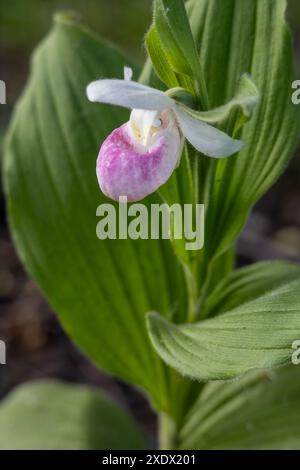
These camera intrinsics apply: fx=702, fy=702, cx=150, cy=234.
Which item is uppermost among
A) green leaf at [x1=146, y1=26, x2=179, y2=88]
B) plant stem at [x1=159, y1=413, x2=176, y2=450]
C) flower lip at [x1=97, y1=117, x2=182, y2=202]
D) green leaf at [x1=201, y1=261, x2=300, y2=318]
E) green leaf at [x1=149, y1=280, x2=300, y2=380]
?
green leaf at [x1=146, y1=26, x2=179, y2=88]

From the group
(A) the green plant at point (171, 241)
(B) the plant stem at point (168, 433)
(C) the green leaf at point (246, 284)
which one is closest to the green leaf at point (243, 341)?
(A) the green plant at point (171, 241)

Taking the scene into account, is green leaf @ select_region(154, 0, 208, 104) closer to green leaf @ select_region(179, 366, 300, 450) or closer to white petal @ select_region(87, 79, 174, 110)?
white petal @ select_region(87, 79, 174, 110)

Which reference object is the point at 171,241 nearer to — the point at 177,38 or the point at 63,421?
the point at 177,38

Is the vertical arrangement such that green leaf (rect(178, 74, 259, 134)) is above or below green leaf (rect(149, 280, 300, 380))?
above

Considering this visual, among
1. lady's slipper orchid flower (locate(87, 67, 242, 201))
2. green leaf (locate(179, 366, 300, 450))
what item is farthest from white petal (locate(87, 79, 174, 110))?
green leaf (locate(179, 366, 300, 450))

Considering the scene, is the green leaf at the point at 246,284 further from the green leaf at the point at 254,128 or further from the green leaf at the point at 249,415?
the green leaf at the point at 249,415

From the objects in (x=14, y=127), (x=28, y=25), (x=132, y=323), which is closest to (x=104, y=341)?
(x=132, y=323)
